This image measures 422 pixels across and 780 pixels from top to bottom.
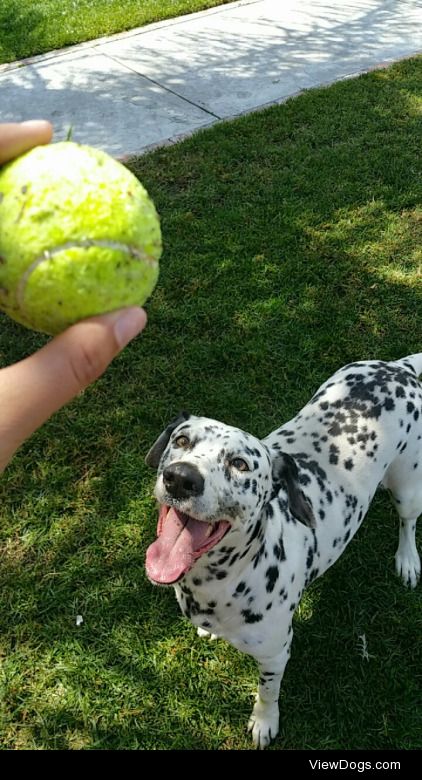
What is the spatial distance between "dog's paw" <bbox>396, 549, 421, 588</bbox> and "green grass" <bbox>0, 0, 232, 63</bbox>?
7912mm

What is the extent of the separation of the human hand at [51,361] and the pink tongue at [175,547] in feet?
2.55

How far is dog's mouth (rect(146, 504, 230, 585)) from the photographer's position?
2.34 m

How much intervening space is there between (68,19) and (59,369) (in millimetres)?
9048

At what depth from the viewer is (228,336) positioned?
16.2 ft

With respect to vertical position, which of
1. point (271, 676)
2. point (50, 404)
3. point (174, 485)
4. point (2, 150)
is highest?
point (2, 150)

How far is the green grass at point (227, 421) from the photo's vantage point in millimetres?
3291

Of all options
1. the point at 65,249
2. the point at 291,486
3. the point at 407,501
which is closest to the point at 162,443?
the point at 291,486

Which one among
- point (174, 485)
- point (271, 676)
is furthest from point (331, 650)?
point (174, 485)

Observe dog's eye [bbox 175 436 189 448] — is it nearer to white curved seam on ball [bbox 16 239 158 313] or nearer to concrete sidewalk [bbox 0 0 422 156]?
white curved seam on ball [bbox 16 239 158 313]

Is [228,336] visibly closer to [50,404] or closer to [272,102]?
[50,404]

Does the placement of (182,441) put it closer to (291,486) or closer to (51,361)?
(291,486)

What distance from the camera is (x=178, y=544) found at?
7.79ft

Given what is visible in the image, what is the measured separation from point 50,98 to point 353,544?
630cm

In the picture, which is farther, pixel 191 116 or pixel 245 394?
pixel 191 116
